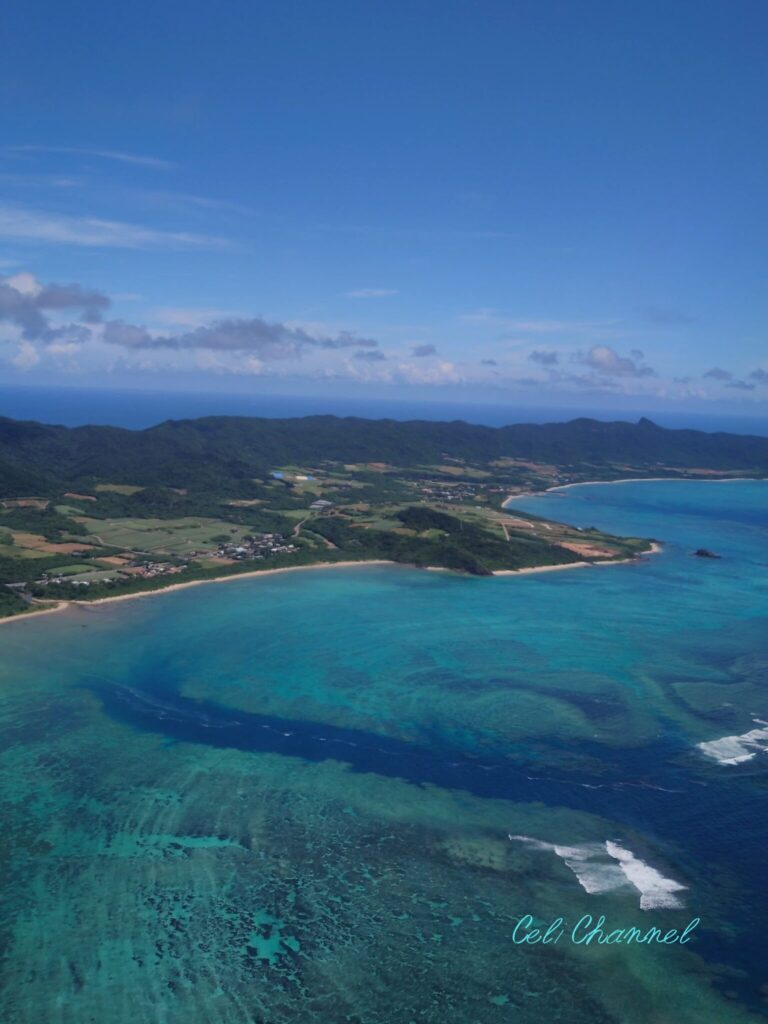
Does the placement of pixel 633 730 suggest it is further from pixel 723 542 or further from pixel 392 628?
pixel 723 542

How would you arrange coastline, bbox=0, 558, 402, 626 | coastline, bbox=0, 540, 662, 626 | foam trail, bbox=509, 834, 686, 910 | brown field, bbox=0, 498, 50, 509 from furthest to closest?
brown field, bbox=0, 498, 50, 509, coastline, bbox=0, 540, 662, 626, coastline, bbox=0, 558, 402, 626, foam trail, bbox=509, 834, 686, 910

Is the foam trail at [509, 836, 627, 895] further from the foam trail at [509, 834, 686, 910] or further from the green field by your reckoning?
the green field

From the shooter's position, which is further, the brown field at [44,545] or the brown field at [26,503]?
the brown field at [26,503]

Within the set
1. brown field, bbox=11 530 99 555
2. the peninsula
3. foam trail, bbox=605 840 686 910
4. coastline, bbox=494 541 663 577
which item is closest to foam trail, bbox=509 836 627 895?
foam trail, bbox=605 840 686 910

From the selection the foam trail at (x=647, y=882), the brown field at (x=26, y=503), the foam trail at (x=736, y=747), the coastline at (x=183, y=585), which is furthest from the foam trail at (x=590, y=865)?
the brown field at (x=26, y=503)

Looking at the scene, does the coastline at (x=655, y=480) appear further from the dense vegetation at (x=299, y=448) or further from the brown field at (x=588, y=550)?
the brown field at (x=588, y=550)

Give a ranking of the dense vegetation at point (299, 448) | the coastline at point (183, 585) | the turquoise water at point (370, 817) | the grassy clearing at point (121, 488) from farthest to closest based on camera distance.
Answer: the dense vegetation at point (299, 448) < the grassy clearing at point (121, 488) < the coastline at point (183, 585) < the turquoise water at point (370, 817)

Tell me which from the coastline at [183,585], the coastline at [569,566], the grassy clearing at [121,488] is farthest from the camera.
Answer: the grassy clearing at [121,488]
